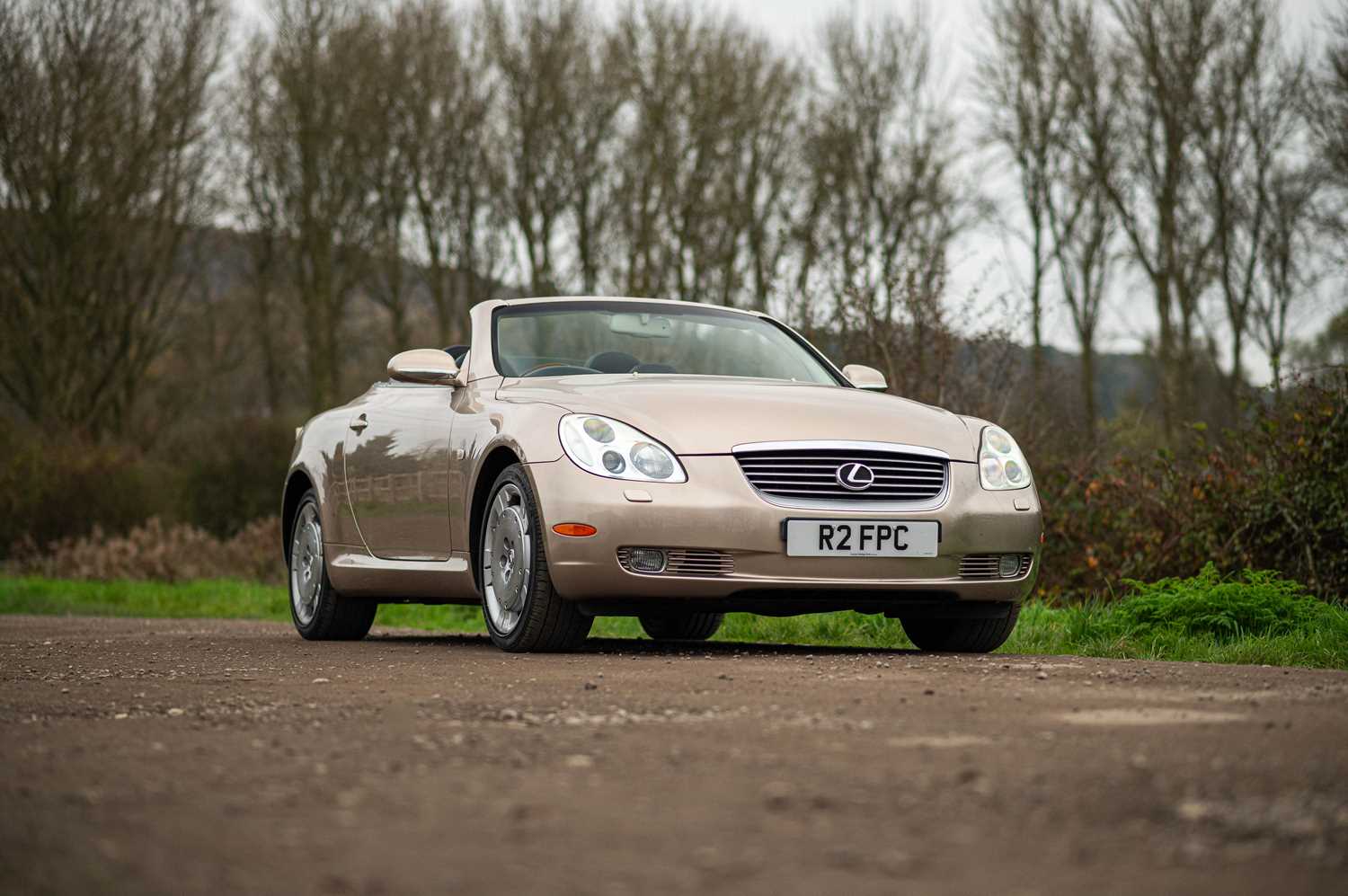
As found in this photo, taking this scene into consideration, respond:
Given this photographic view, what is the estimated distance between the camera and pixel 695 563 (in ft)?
21.8

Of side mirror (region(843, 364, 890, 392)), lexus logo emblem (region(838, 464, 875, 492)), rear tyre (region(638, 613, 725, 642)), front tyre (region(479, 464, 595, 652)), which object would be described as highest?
side mirror (region(843, 364, 890, 392))

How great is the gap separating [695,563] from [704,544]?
102 millimetres

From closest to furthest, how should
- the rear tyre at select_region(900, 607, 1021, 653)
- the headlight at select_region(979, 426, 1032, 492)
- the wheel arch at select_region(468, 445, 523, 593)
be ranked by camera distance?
the headlight at select_region(979, 426, 1032, 492), the wheel arch at select_region(468, 445, 523, 593), the rear tyre at select_region(900, 607, 1021, 653)

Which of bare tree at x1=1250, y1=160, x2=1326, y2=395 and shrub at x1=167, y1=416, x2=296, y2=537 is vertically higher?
bare tree at x1=1250, y1=160, x2=1326, y2=395

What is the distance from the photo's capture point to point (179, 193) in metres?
30.1

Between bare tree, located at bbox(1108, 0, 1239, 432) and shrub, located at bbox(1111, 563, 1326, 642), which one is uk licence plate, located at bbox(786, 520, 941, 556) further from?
bare tree, located at bbox(1108, 0, 1239, 432)

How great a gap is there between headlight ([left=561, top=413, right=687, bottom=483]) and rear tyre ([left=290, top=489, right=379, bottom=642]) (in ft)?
8.55

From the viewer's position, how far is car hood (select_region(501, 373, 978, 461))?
22.2ft

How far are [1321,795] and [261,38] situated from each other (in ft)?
99.6

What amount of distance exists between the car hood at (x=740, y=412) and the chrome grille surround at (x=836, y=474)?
0.05 m

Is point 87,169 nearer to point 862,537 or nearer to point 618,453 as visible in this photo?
point 618,453

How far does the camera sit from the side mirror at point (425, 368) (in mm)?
7957

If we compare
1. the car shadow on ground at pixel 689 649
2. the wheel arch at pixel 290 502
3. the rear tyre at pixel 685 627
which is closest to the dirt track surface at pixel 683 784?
the car shadow on ground at pixel 689 649

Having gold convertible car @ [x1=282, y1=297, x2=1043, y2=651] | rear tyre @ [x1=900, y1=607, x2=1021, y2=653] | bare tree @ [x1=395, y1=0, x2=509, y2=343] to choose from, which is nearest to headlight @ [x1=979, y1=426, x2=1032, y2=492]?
gold convertible car @ [x1=282, y1=297, x2=1043, y2=651]
